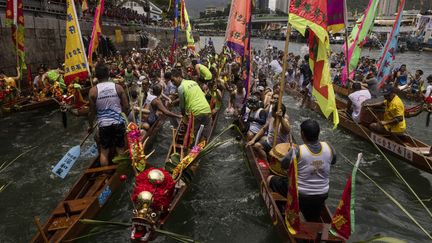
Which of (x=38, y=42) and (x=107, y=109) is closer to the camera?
(x=107, y=109)

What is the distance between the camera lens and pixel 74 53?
8914 millimetres

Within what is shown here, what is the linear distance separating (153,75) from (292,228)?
707 inches

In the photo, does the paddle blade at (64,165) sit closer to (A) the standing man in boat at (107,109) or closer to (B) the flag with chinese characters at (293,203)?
(A) the standing man in boat at (107,109)

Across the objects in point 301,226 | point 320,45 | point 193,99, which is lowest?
point 301,226

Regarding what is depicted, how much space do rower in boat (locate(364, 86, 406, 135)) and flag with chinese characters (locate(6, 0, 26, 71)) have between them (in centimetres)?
1262

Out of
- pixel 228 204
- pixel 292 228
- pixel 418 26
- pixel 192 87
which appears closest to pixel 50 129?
pixel 192 87

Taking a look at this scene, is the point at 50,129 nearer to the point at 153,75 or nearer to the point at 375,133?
the point at 153,75

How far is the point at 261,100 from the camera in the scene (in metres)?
10.9

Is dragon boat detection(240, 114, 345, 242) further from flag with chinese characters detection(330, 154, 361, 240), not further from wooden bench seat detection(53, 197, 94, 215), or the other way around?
wooden bench seat detection(53, 197, 94, 215)

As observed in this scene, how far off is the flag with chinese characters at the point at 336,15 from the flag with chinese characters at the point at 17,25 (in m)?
11.3

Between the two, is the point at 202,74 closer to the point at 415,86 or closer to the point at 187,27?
the point at 187,27

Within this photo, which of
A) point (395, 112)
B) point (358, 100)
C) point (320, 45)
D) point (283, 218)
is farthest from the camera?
point (358, 100)

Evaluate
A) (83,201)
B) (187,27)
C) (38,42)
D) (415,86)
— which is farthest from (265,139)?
(38,42)

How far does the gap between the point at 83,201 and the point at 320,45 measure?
5065mm
